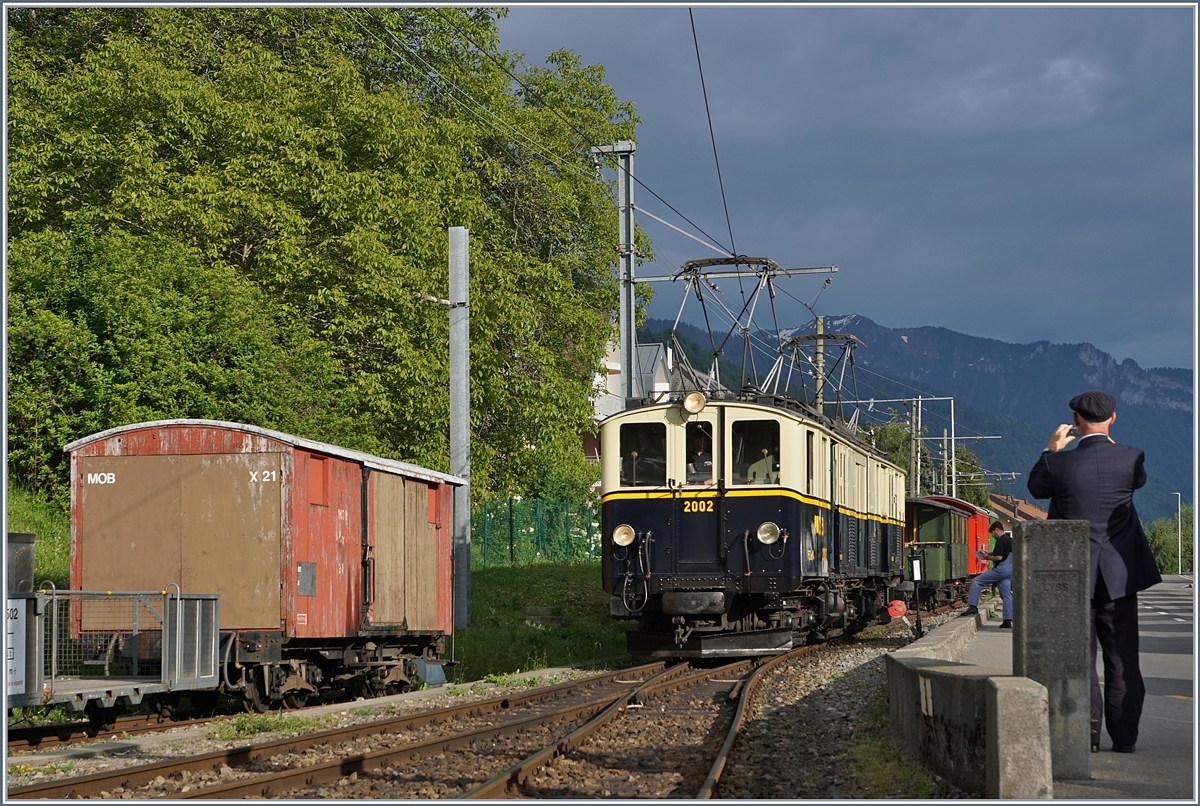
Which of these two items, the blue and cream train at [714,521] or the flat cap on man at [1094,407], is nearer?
the flat cap on man at [1094,407]

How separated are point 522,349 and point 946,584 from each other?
13352mm

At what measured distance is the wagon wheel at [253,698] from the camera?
12.3m

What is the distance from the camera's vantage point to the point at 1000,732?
581cm

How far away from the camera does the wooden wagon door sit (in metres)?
14.5

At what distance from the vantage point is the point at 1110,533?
6617 mm

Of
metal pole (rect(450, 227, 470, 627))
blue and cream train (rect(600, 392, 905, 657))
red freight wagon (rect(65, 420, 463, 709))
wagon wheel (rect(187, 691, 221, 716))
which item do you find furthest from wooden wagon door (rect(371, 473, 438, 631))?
blue and cream train (rect(600, 392, 905, 657))

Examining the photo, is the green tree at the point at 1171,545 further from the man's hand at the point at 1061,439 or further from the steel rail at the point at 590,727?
the man's hand at the point at 1061,439

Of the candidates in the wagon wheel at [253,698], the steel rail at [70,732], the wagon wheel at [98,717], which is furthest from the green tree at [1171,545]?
the wagon wheel at [98,717]

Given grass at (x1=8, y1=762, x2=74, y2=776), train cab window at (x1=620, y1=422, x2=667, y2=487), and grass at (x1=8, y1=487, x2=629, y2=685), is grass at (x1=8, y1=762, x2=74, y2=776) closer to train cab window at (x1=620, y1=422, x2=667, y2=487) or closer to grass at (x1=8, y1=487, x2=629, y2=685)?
grass at (x1=8, y1=487, x2=629, y2=685)

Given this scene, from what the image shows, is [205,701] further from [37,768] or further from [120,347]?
[120,347]

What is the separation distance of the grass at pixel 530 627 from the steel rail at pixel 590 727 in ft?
7.11

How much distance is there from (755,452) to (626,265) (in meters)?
7.81

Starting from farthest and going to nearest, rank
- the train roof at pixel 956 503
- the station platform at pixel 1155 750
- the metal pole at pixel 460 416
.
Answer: the train roof at pixel 956 503
the metal pole at pixel 460 416
the station platform at pixel 1155 750

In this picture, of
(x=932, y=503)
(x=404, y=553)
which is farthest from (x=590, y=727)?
(x=932, y=503)
